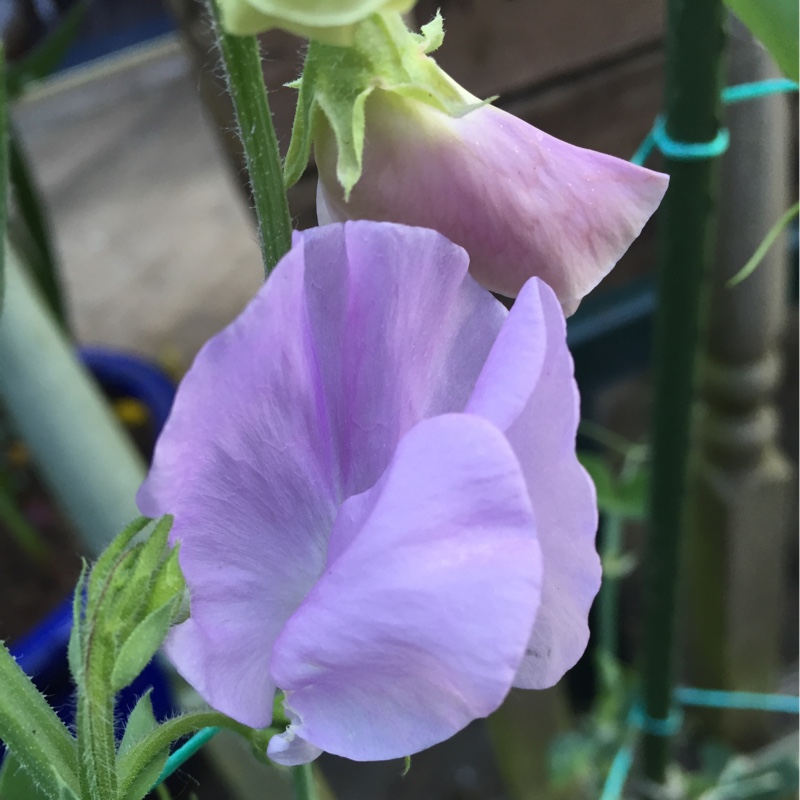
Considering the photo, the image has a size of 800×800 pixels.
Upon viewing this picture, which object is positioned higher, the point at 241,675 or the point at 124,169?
the point at 241,675

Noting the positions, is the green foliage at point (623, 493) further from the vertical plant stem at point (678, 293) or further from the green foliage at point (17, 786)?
the green foliage at point (17, 786)

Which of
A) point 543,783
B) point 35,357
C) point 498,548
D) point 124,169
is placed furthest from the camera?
point 124,169

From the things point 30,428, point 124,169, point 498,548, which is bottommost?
point 124,169

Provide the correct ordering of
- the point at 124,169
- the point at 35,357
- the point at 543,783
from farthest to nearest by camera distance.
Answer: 1. the point at 124,169
2. the point at 543,783
3. the point at 35,357

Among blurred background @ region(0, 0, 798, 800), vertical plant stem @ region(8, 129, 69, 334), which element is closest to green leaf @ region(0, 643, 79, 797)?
blurred background @ region(0, 0, 798, 800)

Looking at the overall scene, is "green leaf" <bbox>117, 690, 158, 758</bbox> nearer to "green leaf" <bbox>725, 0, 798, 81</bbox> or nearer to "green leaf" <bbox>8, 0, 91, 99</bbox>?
"green leaf" <bbox>725, 0, 798, 81</bbox>

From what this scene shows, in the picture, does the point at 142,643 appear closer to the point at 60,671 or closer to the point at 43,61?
the point at 60,671

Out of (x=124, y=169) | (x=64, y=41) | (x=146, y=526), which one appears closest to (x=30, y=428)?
(x=146, y=526)

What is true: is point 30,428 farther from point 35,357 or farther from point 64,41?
point 64,41
